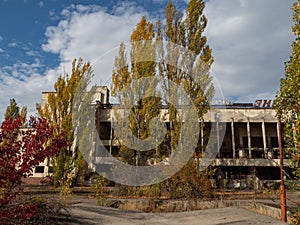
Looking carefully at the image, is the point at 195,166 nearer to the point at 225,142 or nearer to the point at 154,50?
the point at 154,50

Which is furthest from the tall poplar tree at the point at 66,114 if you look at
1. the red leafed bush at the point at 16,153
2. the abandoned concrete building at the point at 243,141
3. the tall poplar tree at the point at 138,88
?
the red leafed bush at the point at 16,153

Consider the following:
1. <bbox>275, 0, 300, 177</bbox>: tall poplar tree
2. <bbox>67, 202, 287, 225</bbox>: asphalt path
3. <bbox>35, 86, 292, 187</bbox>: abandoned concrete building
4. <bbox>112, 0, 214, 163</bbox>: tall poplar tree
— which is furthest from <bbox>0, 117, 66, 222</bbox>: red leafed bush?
<bbox>35, 86, 292, 187</bbox>: abandoned concrete building

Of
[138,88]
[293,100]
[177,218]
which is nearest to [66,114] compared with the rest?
[138,88]

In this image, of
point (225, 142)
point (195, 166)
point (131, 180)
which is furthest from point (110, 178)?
point (225, 142)

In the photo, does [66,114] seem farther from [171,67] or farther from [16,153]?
[16,153]

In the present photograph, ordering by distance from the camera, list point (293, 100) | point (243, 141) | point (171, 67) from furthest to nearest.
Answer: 1. point (243, 141)
2. point (171, 67)
3. point (293, 100)

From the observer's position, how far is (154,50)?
58.3 feet

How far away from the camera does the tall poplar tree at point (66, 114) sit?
16984 millimetres

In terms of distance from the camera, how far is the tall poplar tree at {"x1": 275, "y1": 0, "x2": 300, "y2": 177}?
4.10 meters

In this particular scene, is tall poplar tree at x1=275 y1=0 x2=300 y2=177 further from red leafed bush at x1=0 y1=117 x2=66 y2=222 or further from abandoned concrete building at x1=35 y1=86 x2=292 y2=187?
abandoned concrete building at x1=35 y1=86 x2=292 y2=187

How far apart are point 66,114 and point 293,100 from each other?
15.5m

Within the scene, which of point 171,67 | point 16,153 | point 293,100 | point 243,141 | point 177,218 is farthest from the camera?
point 243,141

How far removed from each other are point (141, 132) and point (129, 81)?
3.47 metres

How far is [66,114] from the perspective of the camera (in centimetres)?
1778
